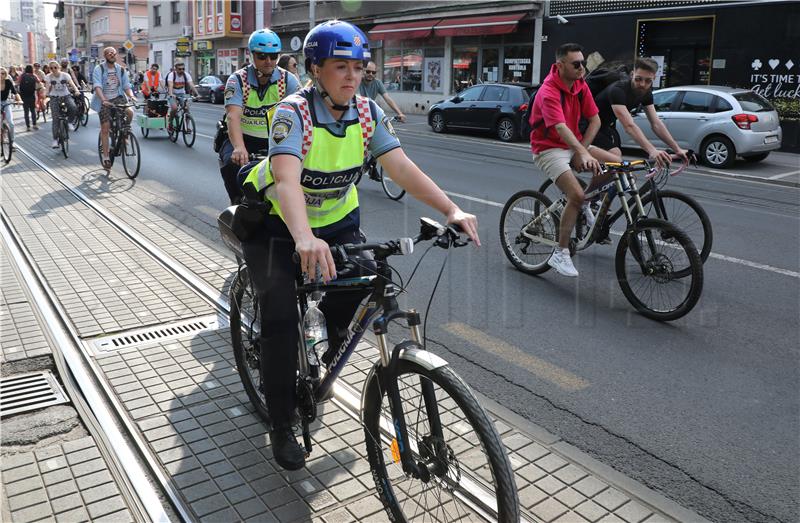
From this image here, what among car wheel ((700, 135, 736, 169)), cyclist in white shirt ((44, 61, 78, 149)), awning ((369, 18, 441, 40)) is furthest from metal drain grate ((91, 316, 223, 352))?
awning ((369, 18, 441, 40))

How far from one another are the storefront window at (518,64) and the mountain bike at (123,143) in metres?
18.2

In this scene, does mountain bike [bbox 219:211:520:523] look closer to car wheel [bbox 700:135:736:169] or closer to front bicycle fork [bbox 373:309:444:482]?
front bicycle fork [bbox 373:309:444:482]

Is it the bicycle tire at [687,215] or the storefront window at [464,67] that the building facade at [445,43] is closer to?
the storefront window at [464,67]

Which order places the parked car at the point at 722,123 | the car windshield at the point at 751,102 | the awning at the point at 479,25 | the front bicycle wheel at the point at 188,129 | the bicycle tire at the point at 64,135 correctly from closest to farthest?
1. the bicycle tire at the point at 64,135
2. the parked car at the point at 722,123
3. the car windshield at the point at 751,102
4. the front bicycle wheel at the point at 188,129
5. the awning at the point at 479,25

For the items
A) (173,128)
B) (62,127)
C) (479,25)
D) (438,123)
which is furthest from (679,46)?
(62,127)

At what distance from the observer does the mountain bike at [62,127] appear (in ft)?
46.3

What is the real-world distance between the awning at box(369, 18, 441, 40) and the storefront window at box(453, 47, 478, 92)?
1.47m

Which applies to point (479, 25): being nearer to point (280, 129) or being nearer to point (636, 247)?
point (636, 247)

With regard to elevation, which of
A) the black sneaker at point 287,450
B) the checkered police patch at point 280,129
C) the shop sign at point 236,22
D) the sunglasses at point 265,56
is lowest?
the black sneaker at point 287,450

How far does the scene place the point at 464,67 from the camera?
29.8 meters

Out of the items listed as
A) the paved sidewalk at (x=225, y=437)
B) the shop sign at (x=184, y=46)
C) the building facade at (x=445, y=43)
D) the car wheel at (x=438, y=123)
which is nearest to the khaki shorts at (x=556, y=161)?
the paved sidewalk at (x=225, y=437)

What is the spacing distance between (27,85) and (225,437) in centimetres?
1996

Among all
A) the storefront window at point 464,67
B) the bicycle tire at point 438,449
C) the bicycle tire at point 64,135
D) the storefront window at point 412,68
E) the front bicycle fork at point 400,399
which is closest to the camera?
the bicycle tire at point 438,449

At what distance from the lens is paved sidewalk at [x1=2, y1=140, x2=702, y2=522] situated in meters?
3.09
